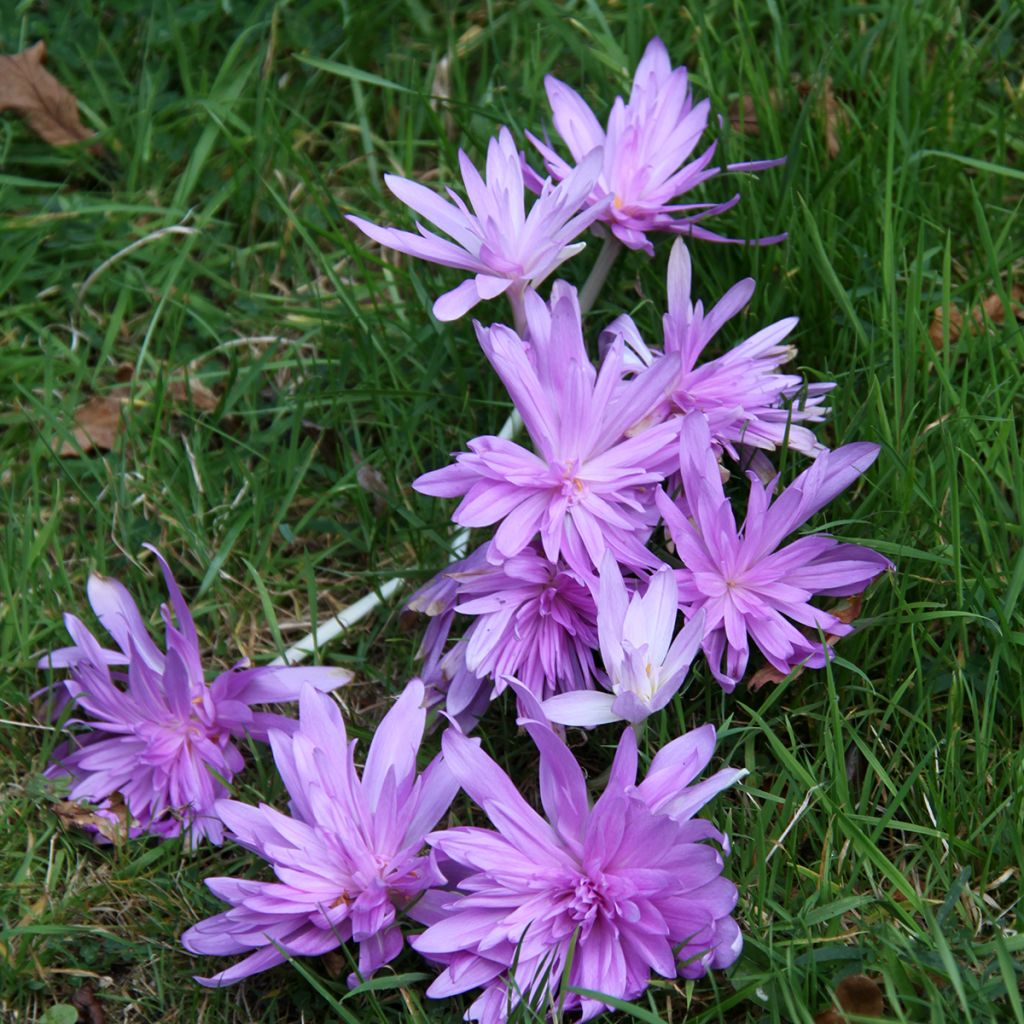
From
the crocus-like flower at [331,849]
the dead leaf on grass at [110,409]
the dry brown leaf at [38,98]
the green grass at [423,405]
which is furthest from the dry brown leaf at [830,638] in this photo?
the dry brown leaf at [38,98]

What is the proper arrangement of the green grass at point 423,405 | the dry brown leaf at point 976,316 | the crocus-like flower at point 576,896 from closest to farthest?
the crocus-like flower at point 576,896 < the green grass at point 423,405 < the dry brown leaf at point 976,316

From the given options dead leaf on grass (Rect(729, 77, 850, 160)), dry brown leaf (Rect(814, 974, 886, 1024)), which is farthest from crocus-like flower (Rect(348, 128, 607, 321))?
dry brown leaf (Rect(814, 974, 886, 1024))

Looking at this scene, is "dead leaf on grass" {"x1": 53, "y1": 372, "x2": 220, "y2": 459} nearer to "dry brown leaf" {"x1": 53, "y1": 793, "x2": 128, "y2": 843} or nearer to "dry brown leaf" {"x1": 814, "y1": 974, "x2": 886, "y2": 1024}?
"dry brown leaf" {"x1": 53, "y1": 793, "x2": 128, "y2": 843}

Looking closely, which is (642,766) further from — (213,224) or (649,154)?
(213,224)

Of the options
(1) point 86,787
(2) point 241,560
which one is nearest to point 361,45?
(2) point 241,560

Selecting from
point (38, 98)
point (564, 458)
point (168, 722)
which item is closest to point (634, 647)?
point (564, 458)

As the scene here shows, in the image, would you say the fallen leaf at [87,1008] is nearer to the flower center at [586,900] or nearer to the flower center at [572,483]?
the flower center at [586,900]

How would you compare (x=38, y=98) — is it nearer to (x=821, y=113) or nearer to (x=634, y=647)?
(x=821, y=113)

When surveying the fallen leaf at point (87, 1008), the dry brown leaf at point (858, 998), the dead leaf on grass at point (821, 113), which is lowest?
the fallen leaf at point (87, 1008)
